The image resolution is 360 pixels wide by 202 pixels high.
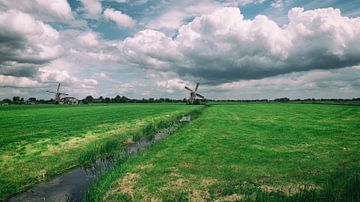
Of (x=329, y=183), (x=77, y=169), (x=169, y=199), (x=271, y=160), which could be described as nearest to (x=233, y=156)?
(x=271, y=160)

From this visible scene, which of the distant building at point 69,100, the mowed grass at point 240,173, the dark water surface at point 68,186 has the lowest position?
the dark water surface at point 68,186

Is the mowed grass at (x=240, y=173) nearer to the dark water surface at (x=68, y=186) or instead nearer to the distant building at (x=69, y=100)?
the dark water surface at (x=68, y=186)

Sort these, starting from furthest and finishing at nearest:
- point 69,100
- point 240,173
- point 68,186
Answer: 1. point 69,100
2. point 240,173
3. point 68,186

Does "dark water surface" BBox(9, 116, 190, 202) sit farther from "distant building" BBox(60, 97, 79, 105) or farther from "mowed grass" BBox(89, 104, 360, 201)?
"distant building" BBox(60, 97, 79, 105)

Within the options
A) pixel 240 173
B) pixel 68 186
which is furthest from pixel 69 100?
pixel 240 173

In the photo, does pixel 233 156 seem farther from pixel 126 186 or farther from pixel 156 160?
pixel 126 186

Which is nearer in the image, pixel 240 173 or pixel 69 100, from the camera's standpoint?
pixel 240 173

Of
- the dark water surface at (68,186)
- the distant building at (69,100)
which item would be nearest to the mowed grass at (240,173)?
the dark water surface at (68,186)

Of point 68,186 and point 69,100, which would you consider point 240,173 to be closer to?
point 68,186

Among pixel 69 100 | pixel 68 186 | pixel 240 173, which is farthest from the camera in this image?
pixel 69 100

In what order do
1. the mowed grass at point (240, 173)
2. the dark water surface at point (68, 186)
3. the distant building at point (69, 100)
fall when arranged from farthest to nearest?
the distant building at point (69, 100) → the dark water surface at point (68, 186) → the mowed grass at point (240, 173)

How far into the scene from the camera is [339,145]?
64.7 feet

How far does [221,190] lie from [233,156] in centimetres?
590

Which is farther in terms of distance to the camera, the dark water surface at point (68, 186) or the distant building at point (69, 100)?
the distant building at point (69, 100)
